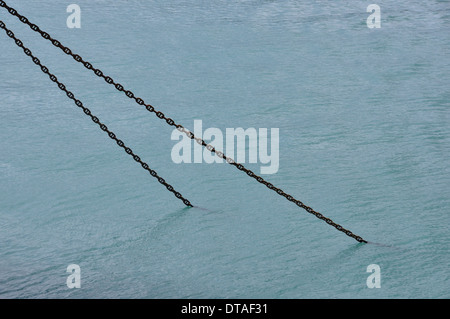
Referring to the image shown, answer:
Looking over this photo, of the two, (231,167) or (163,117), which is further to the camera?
(231,167)

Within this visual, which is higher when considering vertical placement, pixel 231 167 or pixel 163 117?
pixel 163 117

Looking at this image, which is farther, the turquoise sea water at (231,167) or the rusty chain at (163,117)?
the turquoise sea water at (231,167)

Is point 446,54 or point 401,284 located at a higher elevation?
point 446,54

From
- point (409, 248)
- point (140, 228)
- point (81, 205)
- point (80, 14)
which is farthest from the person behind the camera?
point (80, 14)

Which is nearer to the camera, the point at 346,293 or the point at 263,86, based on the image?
the point at 346,293

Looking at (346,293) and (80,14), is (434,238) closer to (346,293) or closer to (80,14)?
(346,293)

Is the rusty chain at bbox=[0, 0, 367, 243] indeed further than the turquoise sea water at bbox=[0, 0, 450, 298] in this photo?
No

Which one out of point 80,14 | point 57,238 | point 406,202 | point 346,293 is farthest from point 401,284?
point 80,14
